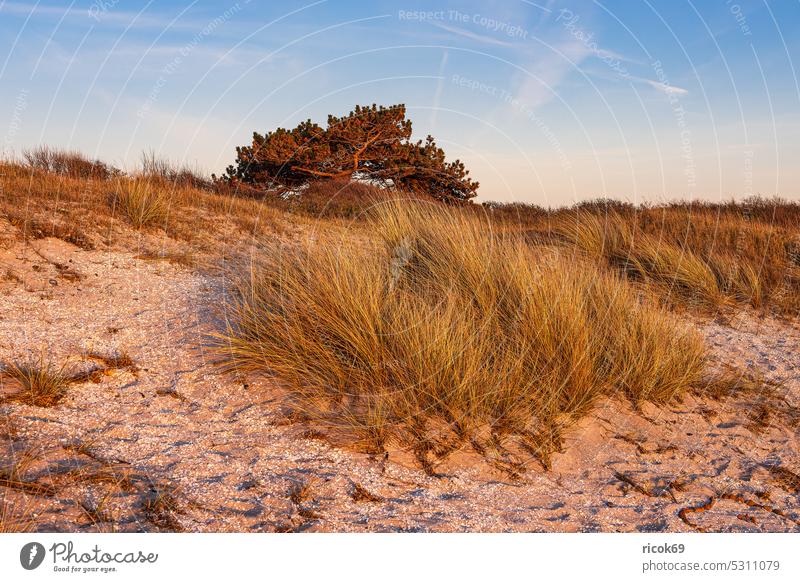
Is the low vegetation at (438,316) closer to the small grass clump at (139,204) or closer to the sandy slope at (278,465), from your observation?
the small grass clump at (139,204)

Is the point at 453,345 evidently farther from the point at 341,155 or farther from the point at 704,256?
the point at 341,155

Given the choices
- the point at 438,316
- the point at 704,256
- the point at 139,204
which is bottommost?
the point at 438,316

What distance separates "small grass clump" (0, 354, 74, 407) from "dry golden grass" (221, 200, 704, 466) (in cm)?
95

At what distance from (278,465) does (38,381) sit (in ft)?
4.70

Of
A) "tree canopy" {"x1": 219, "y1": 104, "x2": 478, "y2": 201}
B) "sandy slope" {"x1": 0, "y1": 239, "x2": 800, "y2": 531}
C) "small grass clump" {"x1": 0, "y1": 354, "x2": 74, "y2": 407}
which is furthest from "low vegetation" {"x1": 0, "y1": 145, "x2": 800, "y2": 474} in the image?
"tree canopy" {"x1": 219, "y1": 104, "x2": 478, "y2": 201}

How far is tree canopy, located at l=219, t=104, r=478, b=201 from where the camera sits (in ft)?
43.5

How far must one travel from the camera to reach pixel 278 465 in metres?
2.90

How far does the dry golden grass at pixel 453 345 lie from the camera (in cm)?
336

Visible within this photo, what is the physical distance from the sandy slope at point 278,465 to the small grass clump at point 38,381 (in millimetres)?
65

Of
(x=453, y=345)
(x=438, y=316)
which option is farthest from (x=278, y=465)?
(x=438, y=316)

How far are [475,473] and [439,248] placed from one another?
101 inches

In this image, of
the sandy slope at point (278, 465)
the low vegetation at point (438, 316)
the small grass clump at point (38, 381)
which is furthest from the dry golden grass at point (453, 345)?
the small grass clump at point (38, 381)

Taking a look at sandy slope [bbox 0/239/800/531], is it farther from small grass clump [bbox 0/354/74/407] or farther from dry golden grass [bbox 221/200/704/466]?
dry golden grass [bbox 221/200/704/466]

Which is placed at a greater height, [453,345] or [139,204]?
[139,204]
